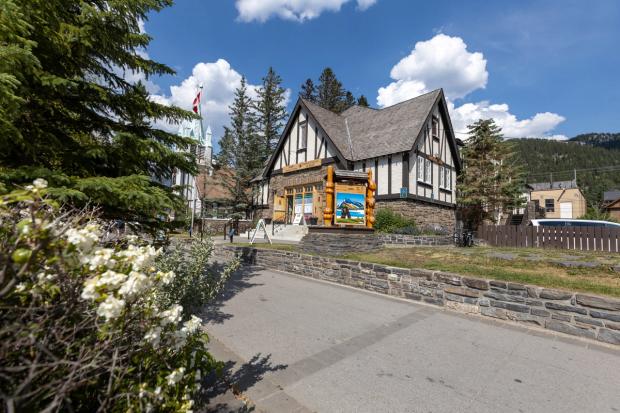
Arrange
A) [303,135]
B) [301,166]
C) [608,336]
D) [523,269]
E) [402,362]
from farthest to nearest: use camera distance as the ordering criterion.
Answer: [303,135], [301,166], [523,269], [608,336], [402,362]

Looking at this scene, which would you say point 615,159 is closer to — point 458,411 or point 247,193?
point 247,193

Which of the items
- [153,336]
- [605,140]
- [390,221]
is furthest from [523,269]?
[605,140]

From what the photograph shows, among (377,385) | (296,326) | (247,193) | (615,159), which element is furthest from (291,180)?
(615,159)

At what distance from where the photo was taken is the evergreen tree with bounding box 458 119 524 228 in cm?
1927

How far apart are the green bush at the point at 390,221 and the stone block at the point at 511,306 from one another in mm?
10091

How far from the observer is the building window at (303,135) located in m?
21.2

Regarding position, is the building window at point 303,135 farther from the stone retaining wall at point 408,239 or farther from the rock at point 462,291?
the rock at point 462,291

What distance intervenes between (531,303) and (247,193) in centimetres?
2573

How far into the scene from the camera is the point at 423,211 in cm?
1775

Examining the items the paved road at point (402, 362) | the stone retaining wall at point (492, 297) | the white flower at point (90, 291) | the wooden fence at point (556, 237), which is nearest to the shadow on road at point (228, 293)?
the paved road at point (402, 362)

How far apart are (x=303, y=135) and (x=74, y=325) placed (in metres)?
20.7

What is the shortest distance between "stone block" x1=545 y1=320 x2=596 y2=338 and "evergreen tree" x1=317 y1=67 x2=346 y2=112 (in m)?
45.8

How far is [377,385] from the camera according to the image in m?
3.12

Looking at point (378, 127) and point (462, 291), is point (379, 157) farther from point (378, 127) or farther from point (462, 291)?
point (462, 291)
